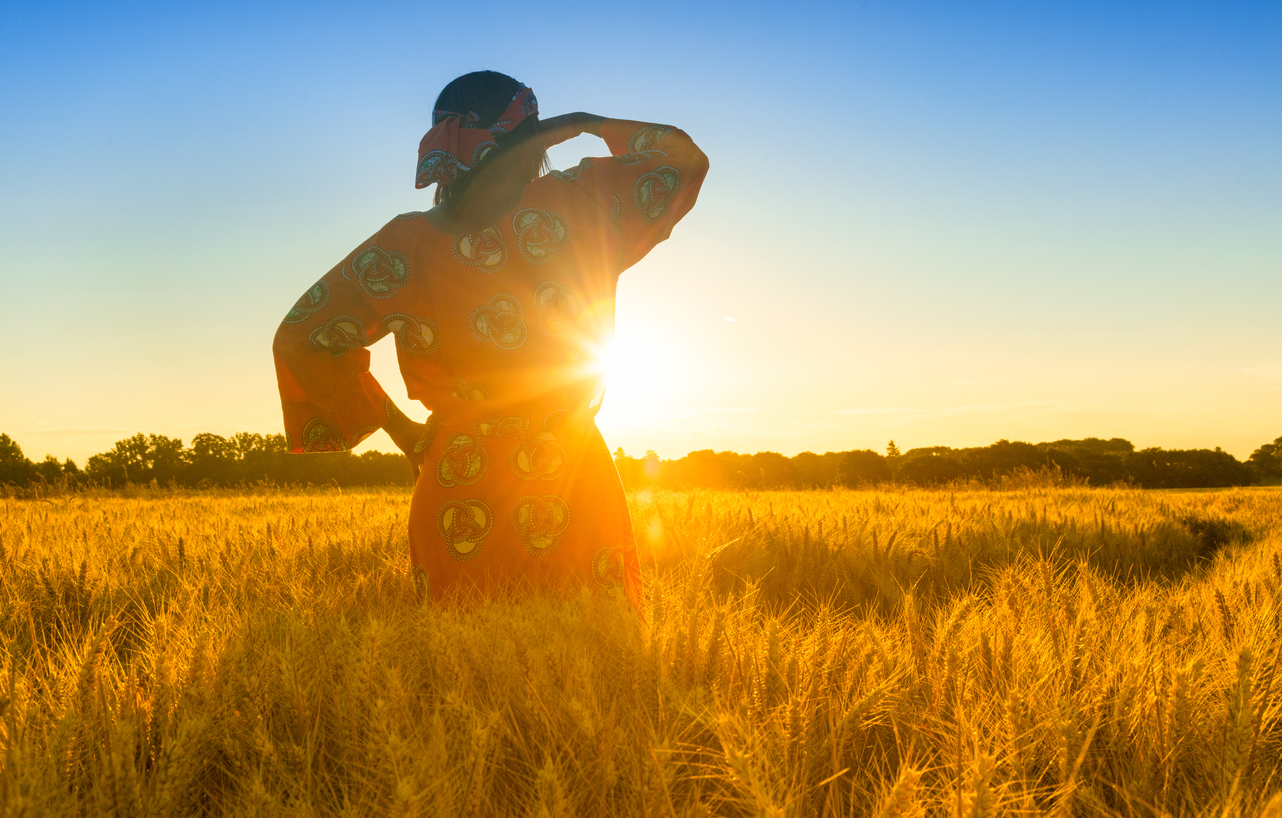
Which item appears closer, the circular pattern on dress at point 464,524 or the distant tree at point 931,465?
the circular pattern on dress at point 464,524

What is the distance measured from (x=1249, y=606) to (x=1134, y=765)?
1322 millimetres

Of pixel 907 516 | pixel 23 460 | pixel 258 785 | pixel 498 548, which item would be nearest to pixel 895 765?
pixel 258 785

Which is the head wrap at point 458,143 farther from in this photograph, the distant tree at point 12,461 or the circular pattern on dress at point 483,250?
the distant tree at point 12,461

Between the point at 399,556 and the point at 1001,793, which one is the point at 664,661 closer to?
the point at 1001,793

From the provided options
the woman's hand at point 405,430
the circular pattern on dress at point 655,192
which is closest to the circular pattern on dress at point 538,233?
the circular pattern on dress at point 655,192

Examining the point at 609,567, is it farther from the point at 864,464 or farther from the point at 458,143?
the point at 864,464

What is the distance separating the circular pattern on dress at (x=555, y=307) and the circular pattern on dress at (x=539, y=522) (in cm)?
48

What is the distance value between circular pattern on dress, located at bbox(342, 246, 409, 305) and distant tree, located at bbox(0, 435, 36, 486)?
19.6 metres

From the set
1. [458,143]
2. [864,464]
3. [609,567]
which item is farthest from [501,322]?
[864,464]

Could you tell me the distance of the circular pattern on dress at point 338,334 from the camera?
166 cm

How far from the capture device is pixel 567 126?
192cm

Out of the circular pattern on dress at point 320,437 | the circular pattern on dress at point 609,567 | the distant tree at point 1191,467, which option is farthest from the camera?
the distant tree at point 1191,467

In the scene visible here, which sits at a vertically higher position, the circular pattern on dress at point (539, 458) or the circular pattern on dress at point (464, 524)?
the circular pattern on dress at point (539, 458)

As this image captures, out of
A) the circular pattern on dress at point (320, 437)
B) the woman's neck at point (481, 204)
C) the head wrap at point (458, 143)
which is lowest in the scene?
the circular pattern on dress at point (320, 437)
